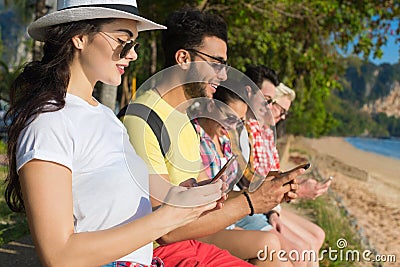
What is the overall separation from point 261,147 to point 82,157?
2520 millimetres

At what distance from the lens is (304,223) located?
3674 mm

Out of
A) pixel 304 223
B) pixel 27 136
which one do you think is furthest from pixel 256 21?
pixel 27 136

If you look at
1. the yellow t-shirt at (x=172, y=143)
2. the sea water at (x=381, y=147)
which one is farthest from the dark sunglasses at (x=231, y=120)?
the sea water at (x=381, y=147)

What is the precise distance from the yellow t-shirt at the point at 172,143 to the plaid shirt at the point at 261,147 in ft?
4.72

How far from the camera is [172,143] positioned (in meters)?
2.24

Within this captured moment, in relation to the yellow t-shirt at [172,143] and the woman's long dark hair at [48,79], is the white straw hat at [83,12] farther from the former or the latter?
the yellow t-shirt at [172,143]

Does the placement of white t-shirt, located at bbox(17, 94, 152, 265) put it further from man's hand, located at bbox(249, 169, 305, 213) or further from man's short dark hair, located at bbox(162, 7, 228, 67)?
man's short dark hair, located at bbox(162, 7, 228, 67)

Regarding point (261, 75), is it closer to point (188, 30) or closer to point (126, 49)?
point (188, 30)

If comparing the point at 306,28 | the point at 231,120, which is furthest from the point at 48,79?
the point at 306,28

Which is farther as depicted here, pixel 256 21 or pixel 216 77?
pixel 256 21

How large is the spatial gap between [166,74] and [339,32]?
7481 mm

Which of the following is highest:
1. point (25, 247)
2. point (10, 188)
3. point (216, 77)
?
point (216, 77)

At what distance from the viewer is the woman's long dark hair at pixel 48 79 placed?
1.61 m

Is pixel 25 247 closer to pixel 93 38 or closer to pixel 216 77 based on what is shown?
pixel 216 77
